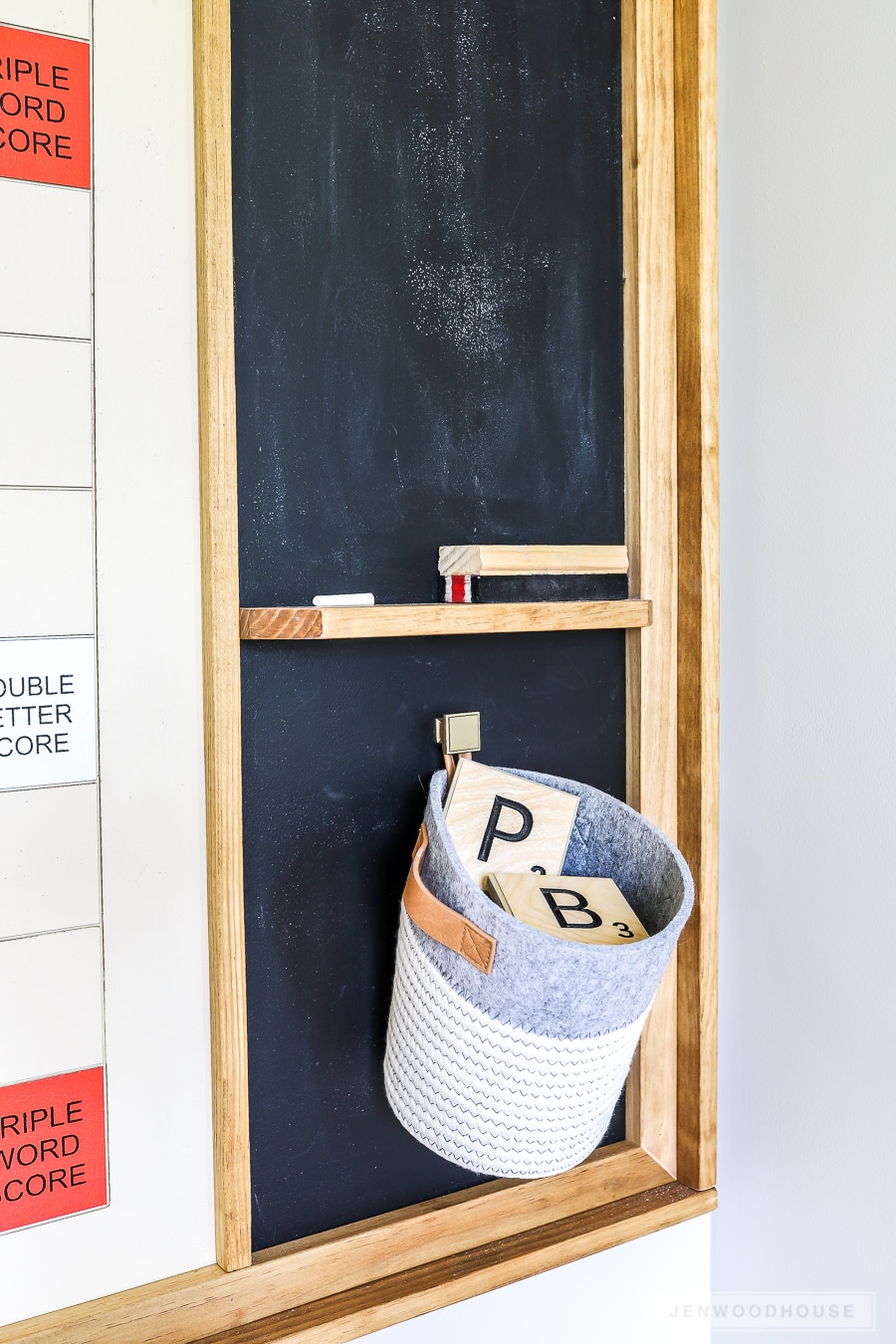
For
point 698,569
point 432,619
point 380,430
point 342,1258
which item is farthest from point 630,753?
point 342,1258

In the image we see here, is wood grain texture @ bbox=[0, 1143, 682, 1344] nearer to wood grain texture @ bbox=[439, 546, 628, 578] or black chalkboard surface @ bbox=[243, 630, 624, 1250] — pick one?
black chalkboard surface @ bbox=[243, 630, 624, 1250]

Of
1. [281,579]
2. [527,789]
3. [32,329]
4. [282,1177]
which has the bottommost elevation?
[282,1177]

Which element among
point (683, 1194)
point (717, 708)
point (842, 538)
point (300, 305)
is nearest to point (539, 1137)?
point (683, 1194)

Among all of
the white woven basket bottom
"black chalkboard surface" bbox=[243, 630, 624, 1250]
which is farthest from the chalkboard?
the white woven basket bottom

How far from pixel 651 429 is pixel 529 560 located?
25cm

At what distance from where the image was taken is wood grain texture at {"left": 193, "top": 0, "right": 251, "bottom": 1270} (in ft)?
2.97

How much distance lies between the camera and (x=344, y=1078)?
1028mm

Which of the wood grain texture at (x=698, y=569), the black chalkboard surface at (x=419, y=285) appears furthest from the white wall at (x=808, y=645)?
the black chalkboard surface at (x=419, y=285)

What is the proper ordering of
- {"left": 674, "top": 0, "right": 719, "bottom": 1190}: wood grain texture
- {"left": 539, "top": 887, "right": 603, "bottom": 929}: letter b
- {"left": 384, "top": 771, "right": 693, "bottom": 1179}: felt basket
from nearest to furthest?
1. {"left": 384, "top": 771, "right": 693, "bottom": 1179}: felt basket
2. {"left": 539, "top": 887, "right": 603, "bottom": 929}: letter b
3. {"left": 674, "top": 0, "right": 719, "bottom": 1190}: wood grain texture

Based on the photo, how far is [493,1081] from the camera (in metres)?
0.88

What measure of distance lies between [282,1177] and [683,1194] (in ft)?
1.56

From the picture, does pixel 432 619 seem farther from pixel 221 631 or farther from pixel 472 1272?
pixel 472 1272

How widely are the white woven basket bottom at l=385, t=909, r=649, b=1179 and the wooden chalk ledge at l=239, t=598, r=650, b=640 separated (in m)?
0.27

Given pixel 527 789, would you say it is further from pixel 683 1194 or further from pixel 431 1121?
pixel 683 1194
